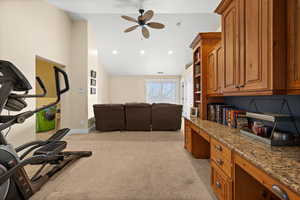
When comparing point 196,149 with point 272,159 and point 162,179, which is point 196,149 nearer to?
point 162,179

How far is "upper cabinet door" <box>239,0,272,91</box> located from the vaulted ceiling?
2.32 metres

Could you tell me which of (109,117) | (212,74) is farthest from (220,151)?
(109,117)

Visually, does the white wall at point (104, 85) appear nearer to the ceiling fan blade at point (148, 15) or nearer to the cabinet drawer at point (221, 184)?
the ceiling fan blade at point (148, 15)

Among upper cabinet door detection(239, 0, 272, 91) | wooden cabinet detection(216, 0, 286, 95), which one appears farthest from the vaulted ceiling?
upper cabinet door detection(239, 0, 272, 91)

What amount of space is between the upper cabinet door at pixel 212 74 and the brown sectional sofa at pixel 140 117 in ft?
7.33

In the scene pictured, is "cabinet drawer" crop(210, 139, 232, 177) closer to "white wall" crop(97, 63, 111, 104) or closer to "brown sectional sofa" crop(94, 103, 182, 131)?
"brown sectional sofa" crop(94, 103, 182, 131)

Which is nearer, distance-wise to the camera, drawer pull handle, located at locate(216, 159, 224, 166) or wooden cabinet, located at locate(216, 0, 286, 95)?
wooden cabinet, located at locate(216, 0, 286, 95)

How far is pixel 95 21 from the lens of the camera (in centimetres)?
512

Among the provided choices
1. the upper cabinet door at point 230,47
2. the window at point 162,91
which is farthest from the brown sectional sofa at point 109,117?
the window at point 162,91

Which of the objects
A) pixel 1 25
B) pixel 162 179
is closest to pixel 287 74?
pixel 162 179

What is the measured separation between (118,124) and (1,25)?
3.31 m

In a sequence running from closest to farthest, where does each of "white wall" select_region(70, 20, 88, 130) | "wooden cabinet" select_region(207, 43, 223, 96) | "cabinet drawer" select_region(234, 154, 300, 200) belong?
"cabinet drawer" select_region(234, 154, 300, 200) < "wooden cabinet" select_region(207, 43, 223, 96) < "white wall" select_region(70, 20, 88, 130)

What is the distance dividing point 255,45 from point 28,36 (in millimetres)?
3658

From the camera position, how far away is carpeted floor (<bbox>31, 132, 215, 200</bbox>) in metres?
1.76
